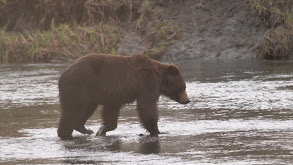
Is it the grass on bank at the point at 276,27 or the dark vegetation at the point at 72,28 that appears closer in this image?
the grass on bank at the point at 276,27

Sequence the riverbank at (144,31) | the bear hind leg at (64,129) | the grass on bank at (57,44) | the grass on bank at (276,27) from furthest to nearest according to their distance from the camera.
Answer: the grass on bank at (57,44) → the riverbank at (144,31) → the grass on bank at (276,27) → the bear hind leg at (64,129)

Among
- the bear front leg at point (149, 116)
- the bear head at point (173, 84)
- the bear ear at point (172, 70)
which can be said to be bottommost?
the bear front leg at point (149, 116)

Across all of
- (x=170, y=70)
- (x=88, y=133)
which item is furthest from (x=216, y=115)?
(x=88, y=133)

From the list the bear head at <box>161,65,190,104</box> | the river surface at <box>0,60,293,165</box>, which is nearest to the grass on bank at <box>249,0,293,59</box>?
the river surface at <box>0,60,293,165</box>

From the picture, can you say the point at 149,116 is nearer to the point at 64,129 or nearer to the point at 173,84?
the point at 173,84

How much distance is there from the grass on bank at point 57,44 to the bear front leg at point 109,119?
10.5 metres

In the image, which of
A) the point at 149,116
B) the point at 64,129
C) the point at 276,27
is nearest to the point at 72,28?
the point at 276,27

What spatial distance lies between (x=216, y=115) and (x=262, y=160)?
10.7ft

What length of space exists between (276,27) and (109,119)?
10589 mm

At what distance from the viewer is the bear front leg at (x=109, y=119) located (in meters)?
8.82

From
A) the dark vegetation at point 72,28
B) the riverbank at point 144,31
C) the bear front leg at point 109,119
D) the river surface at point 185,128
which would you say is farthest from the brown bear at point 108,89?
the dark vegetation at point 72,28

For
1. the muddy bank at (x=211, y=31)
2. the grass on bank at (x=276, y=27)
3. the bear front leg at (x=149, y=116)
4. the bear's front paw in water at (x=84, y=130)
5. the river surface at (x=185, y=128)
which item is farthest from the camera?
the muddy bank at (x=211, y=31)

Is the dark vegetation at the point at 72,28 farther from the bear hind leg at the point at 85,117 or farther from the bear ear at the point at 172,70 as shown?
the bear hind leg at the point at 85,117

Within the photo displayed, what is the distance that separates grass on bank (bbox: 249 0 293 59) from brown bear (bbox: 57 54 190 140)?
9217mm
